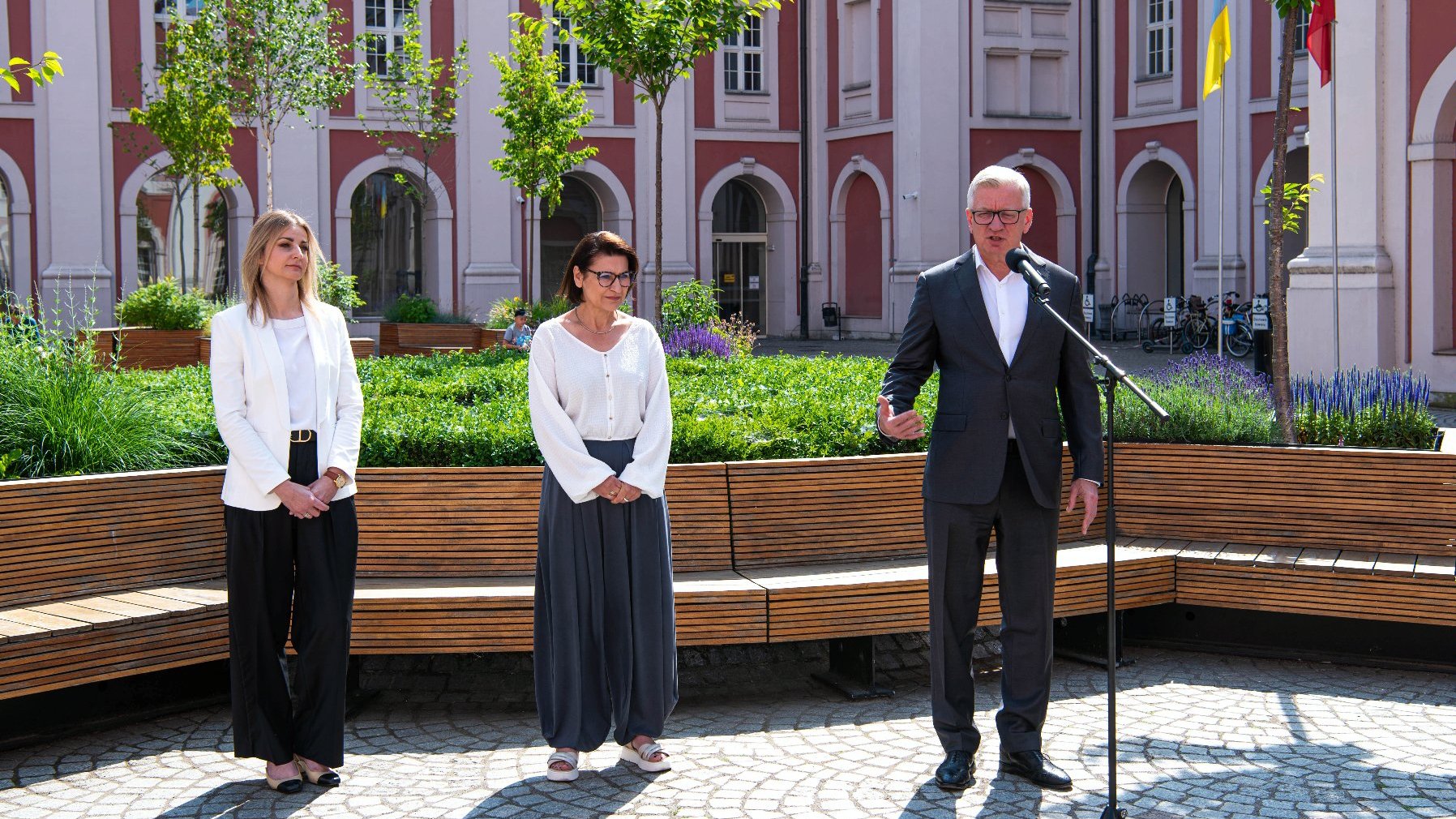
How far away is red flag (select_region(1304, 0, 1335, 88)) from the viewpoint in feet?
47.7

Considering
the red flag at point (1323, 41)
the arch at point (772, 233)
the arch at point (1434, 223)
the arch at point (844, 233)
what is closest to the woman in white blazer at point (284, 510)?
→ the red flag at point (1323, 41)

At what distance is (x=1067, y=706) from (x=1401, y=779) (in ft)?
4.44

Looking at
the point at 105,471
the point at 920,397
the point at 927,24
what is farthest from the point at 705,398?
the point at 927,24

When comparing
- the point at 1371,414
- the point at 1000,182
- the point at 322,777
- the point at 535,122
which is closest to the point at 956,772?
the point at 1000,182

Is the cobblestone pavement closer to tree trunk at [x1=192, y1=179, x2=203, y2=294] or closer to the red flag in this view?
the red flag

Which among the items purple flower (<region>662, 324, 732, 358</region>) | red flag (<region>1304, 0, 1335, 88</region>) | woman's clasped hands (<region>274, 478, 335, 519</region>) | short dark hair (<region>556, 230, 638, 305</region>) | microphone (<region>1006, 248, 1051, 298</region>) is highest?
red flag (<region>1304, 0, 1335, 88</region>)

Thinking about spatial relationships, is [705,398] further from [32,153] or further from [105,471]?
[32,153]

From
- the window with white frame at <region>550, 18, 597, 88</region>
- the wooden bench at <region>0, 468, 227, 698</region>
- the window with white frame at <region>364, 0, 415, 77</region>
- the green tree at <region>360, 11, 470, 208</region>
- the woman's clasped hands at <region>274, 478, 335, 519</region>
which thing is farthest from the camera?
the window with white frame at <region>550, 18, 597, 88</region>

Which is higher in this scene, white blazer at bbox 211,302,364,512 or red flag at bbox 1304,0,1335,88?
red flag at bbox 1304,0,1335,88

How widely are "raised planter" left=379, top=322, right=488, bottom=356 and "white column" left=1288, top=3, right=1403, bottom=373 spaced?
11862 mm

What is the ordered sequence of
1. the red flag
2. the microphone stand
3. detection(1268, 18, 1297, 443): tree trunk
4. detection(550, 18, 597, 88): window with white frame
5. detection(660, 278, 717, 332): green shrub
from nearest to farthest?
the microphone stand → detection(1268, 18, 1297, 443): tree trunk → the red flag → detection(660, 278, 717, 332): green shrub → detection(550, 18, 597, 88): window with white frame

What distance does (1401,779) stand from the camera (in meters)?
5.10

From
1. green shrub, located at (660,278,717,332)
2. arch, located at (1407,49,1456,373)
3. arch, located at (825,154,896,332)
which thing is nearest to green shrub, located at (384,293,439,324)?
green shrub, located at (660,278,717,332)

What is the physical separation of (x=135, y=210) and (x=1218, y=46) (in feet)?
72.8
